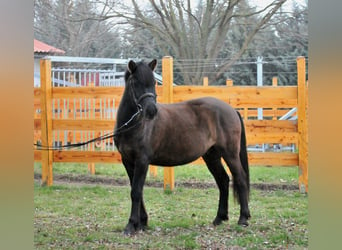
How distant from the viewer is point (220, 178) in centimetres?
434

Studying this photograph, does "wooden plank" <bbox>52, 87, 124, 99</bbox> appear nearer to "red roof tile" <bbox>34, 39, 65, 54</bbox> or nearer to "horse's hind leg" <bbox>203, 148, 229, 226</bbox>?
"horse's hind leg" <bbox>203, 148, 229, 226</bbox>

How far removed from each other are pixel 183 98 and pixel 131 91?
2.15 metres

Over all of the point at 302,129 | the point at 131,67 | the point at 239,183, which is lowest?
the point at 239,183

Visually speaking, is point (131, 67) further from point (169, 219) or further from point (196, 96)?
point (196, 96)

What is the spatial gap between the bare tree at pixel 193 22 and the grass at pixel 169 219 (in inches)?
192

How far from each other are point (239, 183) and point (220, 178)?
0.21 m

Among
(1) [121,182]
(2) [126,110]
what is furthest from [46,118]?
(2) [126,110]

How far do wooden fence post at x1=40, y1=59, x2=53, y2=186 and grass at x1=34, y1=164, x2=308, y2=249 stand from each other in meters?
0.20

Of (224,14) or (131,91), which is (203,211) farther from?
(224,14)

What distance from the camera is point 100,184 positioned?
6324 mm

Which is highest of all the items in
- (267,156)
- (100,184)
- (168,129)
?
(168,129)

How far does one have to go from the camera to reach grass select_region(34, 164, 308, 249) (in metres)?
3.54

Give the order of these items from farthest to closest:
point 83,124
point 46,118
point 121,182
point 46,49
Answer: point 46,49 → point 121,182 → point 46,118 → point 83,124
